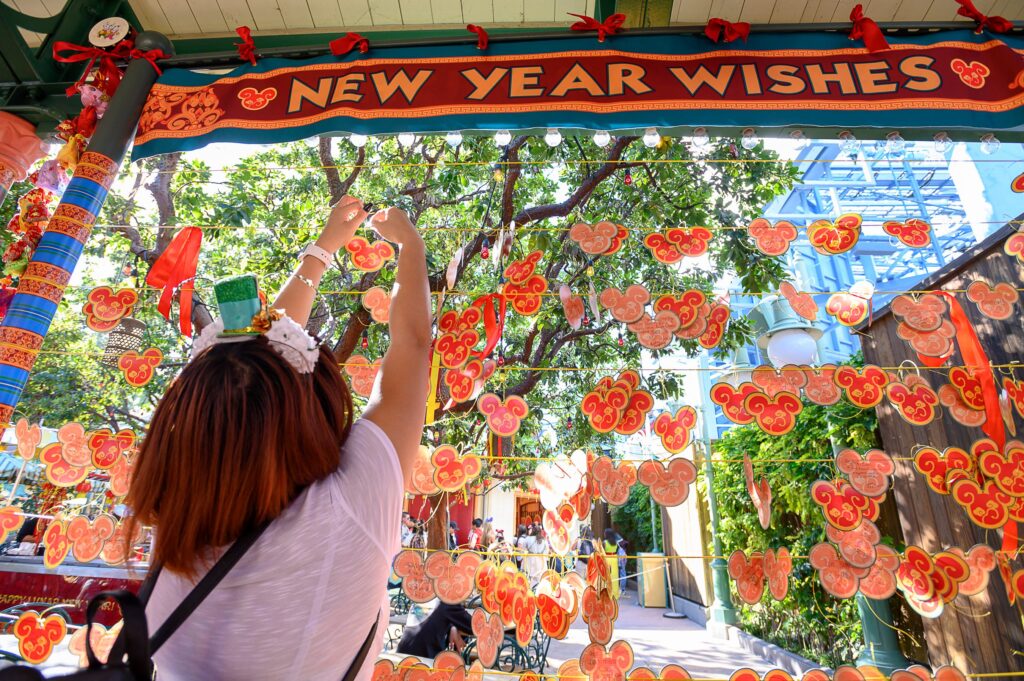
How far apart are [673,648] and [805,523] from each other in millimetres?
2961

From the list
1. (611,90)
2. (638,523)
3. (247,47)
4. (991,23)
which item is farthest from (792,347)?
(638,523)

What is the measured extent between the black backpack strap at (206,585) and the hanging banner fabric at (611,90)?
5.70ft

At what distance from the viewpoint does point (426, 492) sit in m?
1.91

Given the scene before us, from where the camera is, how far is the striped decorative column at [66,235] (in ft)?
6.04

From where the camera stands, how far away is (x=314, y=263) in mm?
1321

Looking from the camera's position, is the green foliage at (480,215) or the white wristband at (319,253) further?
the green foliage at (480,215)

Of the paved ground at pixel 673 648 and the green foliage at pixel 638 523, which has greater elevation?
the green foliage at pixel 638 523

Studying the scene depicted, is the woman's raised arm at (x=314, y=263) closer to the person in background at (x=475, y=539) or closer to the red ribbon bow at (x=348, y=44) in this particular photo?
the red ribbon bow at (x=348, y=44)

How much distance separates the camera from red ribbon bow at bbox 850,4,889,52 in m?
2.02

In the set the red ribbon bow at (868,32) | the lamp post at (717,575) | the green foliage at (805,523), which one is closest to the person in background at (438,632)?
the green foliage at (805,523)

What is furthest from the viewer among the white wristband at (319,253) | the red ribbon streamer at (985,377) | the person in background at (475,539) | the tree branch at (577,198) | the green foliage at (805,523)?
the green foliage at (805,523)

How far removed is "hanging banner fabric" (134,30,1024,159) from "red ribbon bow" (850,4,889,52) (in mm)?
44

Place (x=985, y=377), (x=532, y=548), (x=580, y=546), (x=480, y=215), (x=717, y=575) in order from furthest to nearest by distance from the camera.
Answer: (x=532, y=548), (x=717, y=575), (x=580, y=546), (x=480, y=215), (x=985, y=377)

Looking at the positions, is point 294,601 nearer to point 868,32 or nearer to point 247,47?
point 247,47
